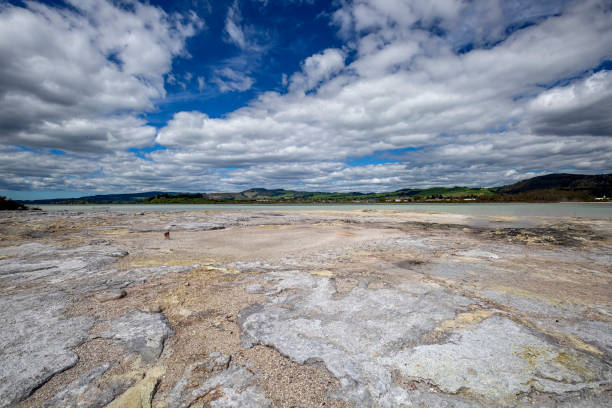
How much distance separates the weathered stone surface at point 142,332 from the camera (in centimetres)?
299

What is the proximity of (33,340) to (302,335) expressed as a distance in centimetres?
320

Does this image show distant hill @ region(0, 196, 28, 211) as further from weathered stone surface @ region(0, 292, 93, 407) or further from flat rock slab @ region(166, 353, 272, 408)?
flat rock slab @ region(166, 353, 272, 408)

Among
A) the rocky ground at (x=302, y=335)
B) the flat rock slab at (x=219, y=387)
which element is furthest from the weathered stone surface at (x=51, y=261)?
the flat rock slab at (x=219, y=387)

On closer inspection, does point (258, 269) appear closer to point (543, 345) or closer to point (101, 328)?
point (101, 328)

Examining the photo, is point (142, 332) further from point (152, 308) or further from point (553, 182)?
point (553, 182)

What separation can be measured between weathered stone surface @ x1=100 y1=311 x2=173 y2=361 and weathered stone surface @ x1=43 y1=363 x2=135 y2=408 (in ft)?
1.27

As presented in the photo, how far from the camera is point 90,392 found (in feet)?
7.64

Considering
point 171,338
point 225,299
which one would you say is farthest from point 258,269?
point 171,338

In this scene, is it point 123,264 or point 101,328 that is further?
point 123,264

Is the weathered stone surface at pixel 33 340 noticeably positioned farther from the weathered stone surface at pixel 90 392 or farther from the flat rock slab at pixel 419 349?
the flat rock slab at pixel 419 349

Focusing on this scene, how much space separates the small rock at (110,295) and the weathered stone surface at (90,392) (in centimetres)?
217

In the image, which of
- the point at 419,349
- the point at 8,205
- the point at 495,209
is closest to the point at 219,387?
A: the point at 419,349

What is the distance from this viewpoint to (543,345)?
3.03 m

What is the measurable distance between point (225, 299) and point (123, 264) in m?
4.00
